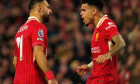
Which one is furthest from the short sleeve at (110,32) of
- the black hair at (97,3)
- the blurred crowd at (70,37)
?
the blurred crowd at (70,37)

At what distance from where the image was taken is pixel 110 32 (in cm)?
447

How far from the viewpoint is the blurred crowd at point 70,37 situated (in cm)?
824

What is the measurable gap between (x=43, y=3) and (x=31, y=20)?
1.21 feet

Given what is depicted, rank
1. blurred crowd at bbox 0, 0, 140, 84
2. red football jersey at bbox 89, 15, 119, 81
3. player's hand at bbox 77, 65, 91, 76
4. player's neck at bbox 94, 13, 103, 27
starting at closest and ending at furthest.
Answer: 1. red football jersey at bbox 89, 15, 119, 81
2. player's neck at bbox 94, 13, 103, 27
3. player's hand at bbox 77, 65, 91, 76
4. blurred crowd at bbox 0, 0, 140, 84

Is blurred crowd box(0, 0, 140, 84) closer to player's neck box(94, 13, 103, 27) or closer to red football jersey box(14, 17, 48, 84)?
player's neck box(94, 13, 103, 27)

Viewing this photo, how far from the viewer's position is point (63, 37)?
9.25m

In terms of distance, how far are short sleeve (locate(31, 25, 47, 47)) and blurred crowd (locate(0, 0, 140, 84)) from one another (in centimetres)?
346

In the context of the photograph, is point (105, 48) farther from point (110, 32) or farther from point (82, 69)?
point (82, 69)

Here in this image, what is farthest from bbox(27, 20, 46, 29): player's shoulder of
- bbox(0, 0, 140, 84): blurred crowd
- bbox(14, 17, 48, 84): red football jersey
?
bbox(0, 0, 140, 84): blurred crowd

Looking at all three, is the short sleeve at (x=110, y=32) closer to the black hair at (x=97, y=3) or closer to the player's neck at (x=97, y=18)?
the player's neck at (x=97, y=18)

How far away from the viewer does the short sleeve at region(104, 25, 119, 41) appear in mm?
4427

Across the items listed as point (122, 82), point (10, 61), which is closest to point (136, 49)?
point (122, 82)

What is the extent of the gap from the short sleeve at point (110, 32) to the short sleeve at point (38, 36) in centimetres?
90

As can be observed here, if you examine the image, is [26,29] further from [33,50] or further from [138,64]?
[138,64]
